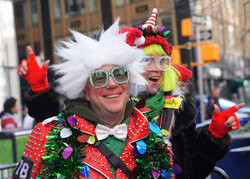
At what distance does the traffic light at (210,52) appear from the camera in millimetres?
10523

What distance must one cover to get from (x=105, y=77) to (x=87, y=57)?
16cm

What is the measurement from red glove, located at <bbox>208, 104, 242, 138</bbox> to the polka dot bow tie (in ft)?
1.74

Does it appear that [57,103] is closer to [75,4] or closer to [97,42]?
[97,42]

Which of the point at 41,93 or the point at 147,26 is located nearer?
the point at 41,93

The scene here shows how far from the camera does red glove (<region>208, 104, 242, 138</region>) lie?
6.51 ft

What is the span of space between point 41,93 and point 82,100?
0.31 meters

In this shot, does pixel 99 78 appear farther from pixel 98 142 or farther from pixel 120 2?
pixel 120 2

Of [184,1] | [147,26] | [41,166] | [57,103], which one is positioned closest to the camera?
[41,166]

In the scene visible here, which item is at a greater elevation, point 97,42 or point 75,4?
point 75,4

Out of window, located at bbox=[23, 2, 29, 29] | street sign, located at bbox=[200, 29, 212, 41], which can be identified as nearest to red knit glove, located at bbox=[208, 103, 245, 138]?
street sign, located at bbox=[200, 29, 212, 41]

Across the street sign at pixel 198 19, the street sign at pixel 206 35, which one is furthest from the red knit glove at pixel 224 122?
the street sign at pixel 206 35

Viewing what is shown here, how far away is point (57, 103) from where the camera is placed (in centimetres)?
255

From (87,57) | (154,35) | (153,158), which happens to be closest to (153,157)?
(153,158)

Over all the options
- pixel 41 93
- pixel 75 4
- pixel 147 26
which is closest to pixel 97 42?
pixel 41 93
